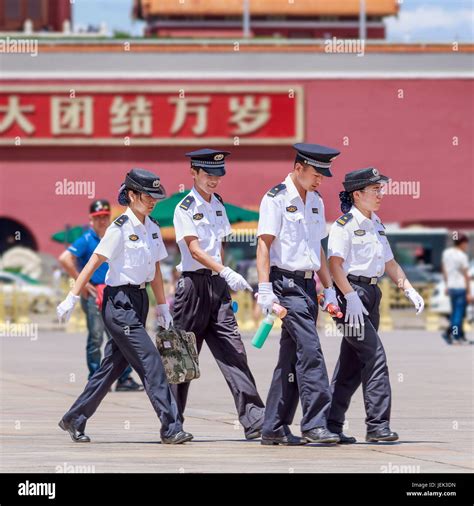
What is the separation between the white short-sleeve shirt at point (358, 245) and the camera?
10766 millimetres

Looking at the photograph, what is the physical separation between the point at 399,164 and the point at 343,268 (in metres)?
35.1

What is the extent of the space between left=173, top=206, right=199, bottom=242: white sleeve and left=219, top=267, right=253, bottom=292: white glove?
1.37ft

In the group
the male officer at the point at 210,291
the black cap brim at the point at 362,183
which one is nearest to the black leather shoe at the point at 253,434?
the male officer at the point at 210,291

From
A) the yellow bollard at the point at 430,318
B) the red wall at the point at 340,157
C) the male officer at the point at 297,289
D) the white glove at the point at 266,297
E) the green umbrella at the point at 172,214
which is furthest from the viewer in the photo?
the red wall at the point at 340,157

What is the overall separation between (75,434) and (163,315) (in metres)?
1.02

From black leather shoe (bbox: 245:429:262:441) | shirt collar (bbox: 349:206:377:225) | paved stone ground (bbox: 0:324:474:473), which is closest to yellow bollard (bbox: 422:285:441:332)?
paved stone ground (bbox: 0:324:474:473)

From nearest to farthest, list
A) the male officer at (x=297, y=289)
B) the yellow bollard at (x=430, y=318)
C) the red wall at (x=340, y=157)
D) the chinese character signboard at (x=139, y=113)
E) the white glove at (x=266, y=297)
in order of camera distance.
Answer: the white glove at (x=266, y=297) < the male officer at (x=297, y=289) < the yellow bollard at (x=430, y=318) < the chinese character signboard at (x=139, y=113) < the red wall at (x=340, y=157)

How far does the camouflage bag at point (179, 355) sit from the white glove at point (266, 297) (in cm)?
74

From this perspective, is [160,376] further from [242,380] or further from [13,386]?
[13,386]

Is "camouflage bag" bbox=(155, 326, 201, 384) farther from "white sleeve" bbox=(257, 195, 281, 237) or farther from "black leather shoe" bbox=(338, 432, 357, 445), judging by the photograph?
"black leather shoe" bbox=(338, 432, 357, 445)

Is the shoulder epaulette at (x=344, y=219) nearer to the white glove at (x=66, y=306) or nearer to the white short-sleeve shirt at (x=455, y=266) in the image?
the white glove at (x=66, y=306)

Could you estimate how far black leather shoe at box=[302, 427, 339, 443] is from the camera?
406 inches

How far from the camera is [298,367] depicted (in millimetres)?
10461

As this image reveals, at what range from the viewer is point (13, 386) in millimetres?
16125
